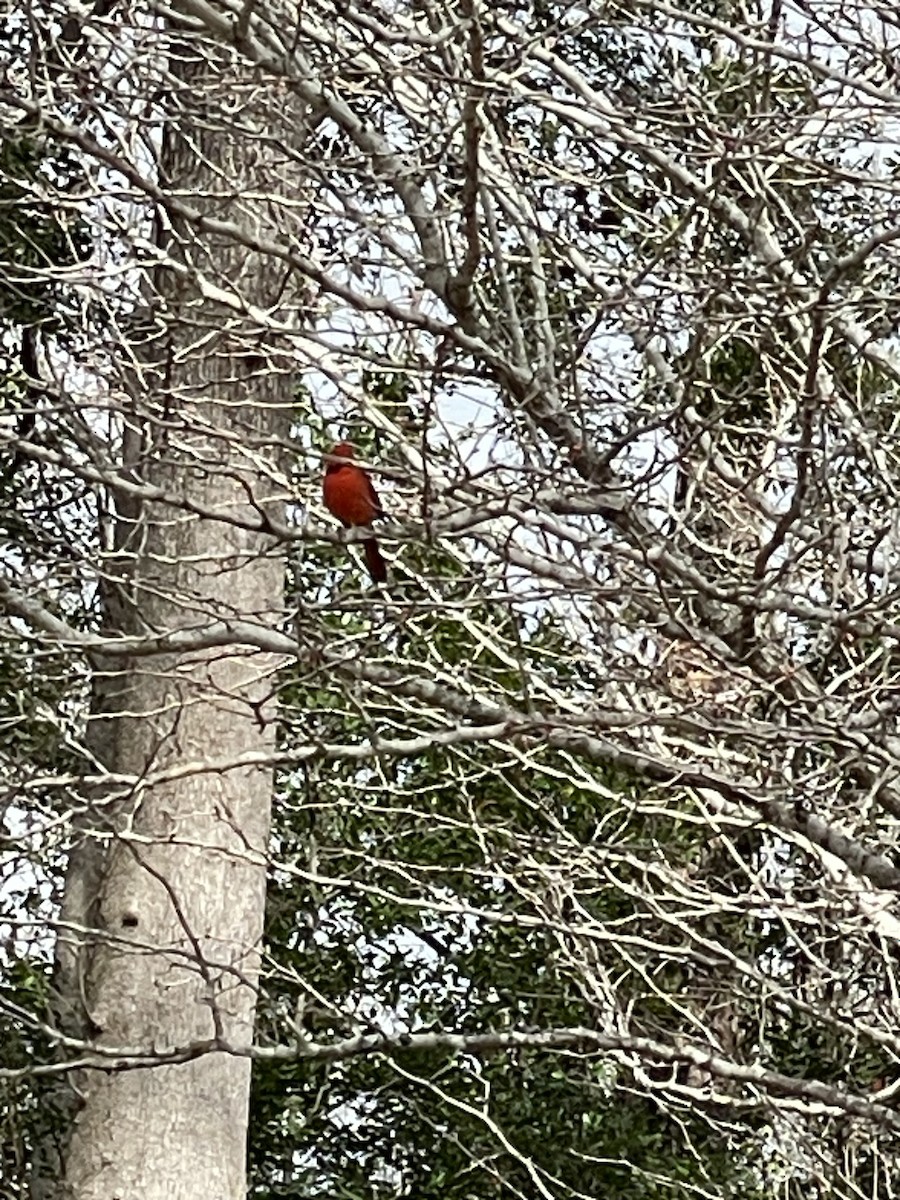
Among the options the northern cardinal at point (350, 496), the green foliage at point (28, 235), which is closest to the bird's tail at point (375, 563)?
the northern cardinal at point (350, 496)

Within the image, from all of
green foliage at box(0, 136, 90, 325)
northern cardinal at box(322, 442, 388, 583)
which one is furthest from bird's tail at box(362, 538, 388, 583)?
green foliage at box(0, 136, 90, 325)

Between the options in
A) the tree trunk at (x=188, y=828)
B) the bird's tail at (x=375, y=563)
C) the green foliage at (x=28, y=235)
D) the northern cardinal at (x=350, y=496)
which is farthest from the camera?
the green foliage at (x=28, y=235)

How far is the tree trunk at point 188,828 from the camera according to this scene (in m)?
4.74

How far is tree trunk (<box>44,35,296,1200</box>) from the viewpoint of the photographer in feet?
15.5

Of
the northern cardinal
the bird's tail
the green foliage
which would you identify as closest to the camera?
the northern cardinal

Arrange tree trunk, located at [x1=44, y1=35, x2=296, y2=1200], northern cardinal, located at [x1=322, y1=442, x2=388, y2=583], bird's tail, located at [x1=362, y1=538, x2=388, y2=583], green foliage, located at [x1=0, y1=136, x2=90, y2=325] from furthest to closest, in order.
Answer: green foliage, located at [x1=0, y1=136, x2=90, y2=325], tree trunk, located at [x1=44, y1=35, x2=296, y2=1200], bird's tail, located at [x1=362, y1=538, x2=388, y2=583], northern cardinal, located at [x1=322, y1=442, x2=388, y2=583]

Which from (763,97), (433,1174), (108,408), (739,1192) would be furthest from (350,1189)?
(763,97)

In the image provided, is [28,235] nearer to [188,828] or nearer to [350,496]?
[188,828]

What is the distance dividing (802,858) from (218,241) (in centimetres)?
234

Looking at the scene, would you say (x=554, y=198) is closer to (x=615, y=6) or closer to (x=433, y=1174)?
(x=615, y=6)

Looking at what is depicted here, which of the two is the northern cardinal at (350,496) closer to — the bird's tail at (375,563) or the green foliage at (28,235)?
the bird's tail at (375,563)

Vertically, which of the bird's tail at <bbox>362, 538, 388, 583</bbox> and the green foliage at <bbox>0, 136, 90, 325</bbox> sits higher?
the green foliage at <bbox>0, 136, 90, 325</bbox>

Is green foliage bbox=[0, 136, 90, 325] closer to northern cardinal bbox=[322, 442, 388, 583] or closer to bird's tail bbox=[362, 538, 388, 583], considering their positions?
bird's tail bbox=[362, 538, 388, 583]

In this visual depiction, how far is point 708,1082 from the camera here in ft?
19.8
